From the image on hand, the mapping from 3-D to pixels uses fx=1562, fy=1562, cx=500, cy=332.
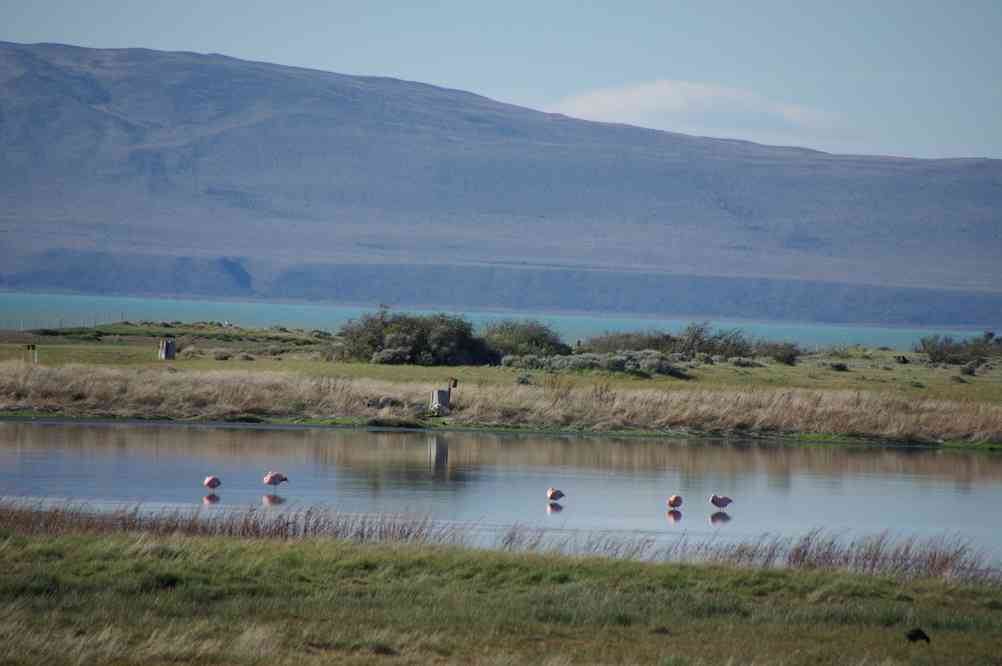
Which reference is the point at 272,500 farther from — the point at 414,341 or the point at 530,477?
the point at 414,341

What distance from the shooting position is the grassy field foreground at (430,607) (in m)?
13.9

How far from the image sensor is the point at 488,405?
3953 centimetres

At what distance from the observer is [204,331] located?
65.6 metres

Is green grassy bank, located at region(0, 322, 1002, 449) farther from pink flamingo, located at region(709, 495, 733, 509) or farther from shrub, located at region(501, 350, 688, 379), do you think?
pink flamingo, located at region(709, 495, 733, 509)

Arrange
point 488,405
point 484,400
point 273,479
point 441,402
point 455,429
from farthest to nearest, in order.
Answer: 1. point 484,400
2. point 488,405
3. point 441,402
4. point 455,429
5. point 273,479

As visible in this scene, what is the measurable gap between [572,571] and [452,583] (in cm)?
161

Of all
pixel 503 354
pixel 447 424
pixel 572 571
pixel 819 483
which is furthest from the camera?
pixel 503 354

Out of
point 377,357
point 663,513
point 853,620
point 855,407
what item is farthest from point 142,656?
point 377,357

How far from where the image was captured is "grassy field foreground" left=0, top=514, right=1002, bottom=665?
13.9 metres

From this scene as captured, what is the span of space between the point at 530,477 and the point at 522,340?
29.1 metres

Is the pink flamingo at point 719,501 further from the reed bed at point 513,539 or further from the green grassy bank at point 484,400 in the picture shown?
the green grassy bank at point 484,400

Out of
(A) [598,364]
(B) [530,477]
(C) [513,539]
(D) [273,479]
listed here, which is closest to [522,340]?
(A) [598,364]

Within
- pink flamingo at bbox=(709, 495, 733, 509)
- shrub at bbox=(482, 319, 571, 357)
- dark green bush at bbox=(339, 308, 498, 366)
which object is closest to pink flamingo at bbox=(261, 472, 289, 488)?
pink flamingo at bbox=(709, 495, 733, 509)

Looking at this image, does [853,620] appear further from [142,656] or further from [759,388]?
[759,388]
